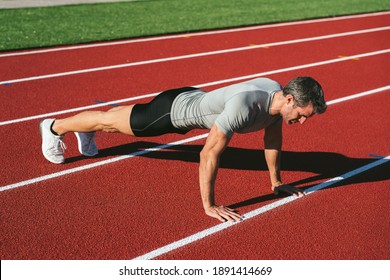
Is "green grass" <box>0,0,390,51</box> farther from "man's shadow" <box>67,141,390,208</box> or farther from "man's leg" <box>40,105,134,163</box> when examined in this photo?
"man's shadow" <box>67,141,390,208</box>

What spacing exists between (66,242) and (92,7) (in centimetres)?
1082

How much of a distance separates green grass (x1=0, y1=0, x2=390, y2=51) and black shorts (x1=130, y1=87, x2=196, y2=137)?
17.9 ft

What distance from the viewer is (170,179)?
5.19 meters

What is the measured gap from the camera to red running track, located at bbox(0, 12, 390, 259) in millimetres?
4160

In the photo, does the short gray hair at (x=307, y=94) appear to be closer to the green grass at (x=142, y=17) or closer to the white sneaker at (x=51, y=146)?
the white sneaker at (x=51, y=146)

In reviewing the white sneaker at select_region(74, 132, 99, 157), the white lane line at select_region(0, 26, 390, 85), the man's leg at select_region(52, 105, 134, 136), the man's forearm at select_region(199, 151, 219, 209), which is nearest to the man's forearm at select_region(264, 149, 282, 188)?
the man's forearm at select_region(199, 151, 219, 209)

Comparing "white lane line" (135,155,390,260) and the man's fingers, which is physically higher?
the man's fingers

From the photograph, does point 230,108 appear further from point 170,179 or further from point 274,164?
point 170,179

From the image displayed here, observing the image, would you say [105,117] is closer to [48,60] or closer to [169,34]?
[48,60]

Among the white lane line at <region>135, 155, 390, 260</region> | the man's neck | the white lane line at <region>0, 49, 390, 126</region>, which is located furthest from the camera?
the white lane line at <region>0, 49, 390, 126</region>

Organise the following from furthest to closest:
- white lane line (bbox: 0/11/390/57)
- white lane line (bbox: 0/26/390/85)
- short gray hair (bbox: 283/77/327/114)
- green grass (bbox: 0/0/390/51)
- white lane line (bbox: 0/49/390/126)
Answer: green grass (bbox: 0/0/390/51), white lane line (bbox: 0/11/390/57), white lane line (bbox: 0/26/390/85), white lane line (bbox: 0/49/390/126), short gray hair (bbox: 283/77/327/114)

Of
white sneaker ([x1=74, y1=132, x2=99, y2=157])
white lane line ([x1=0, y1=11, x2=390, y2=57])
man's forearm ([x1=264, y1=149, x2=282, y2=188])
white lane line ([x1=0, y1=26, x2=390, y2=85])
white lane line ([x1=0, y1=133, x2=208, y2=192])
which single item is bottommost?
man's forearm ([x1=264, y1=149, x2=282, y2=188])

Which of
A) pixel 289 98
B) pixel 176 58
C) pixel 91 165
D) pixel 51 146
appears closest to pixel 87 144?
pixel 91 165
